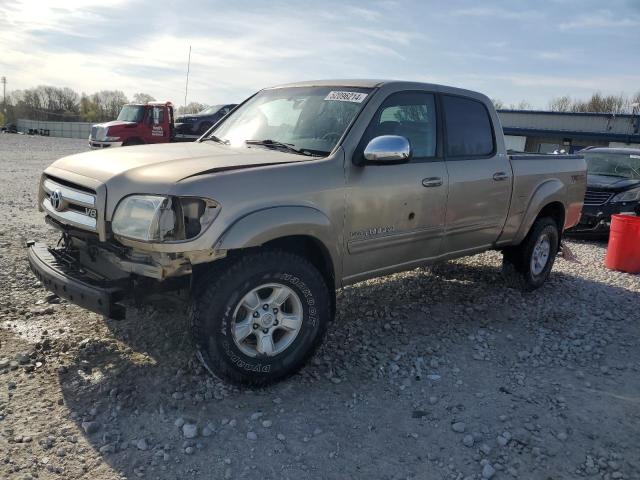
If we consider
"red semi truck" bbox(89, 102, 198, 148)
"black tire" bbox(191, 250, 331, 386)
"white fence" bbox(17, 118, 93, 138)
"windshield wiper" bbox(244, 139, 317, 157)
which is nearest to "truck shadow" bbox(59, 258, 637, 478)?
"black tire" bbox(191, 250, 331, 386)

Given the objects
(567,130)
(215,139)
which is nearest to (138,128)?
(215,139)

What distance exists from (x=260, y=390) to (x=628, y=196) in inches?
310

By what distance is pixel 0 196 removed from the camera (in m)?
9.90

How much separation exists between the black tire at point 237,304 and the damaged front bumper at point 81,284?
426 millimetres

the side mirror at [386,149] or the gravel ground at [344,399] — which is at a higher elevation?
the side mirror at [386,149]

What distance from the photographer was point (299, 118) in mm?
4227

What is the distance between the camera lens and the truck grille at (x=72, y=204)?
10.7 ft

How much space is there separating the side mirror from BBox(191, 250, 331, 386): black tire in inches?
33.8

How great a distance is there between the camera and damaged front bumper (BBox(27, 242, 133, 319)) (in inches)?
120

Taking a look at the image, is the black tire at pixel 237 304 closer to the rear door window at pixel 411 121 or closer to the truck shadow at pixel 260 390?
the truck shadow at pixel 260 390

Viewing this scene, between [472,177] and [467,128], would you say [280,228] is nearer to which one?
[472,177]

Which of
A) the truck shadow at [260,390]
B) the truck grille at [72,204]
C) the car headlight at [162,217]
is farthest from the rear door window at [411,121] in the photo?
the truck grille at [72,204]

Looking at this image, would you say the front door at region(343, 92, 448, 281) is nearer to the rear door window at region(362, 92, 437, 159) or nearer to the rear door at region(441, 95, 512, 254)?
the rear door window at region(362, 92, 437, 159)

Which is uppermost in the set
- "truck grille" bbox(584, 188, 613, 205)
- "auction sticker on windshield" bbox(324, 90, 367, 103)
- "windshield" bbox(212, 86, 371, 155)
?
"auction sticker on windshield" bbox(324, 90, 367, 103)
